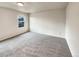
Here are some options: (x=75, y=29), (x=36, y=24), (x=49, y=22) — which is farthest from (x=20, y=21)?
(x=75, y=29)

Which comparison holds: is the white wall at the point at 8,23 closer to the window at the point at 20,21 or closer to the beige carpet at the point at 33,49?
the window at the point at 20,21

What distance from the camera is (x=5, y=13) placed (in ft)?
16.5

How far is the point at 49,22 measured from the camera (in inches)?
253

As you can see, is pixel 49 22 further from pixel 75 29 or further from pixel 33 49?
pixel 75 29

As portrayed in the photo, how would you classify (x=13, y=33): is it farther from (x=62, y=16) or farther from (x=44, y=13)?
(x=62, y=16)

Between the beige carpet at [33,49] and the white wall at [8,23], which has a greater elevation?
the white wall at [8,23]

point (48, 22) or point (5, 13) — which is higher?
point (5, 13)

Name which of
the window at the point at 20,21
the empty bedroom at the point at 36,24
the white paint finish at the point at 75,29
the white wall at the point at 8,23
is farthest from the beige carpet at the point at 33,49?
the window at the point at 20,21

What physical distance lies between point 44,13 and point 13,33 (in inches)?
106

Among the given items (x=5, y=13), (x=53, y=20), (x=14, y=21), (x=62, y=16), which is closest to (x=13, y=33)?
(x=14, y=21)

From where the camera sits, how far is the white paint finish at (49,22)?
19.1 feet

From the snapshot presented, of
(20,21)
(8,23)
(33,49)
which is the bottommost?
(33,49)

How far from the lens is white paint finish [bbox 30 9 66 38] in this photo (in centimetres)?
581

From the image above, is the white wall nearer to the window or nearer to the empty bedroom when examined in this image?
the empty bedroom
